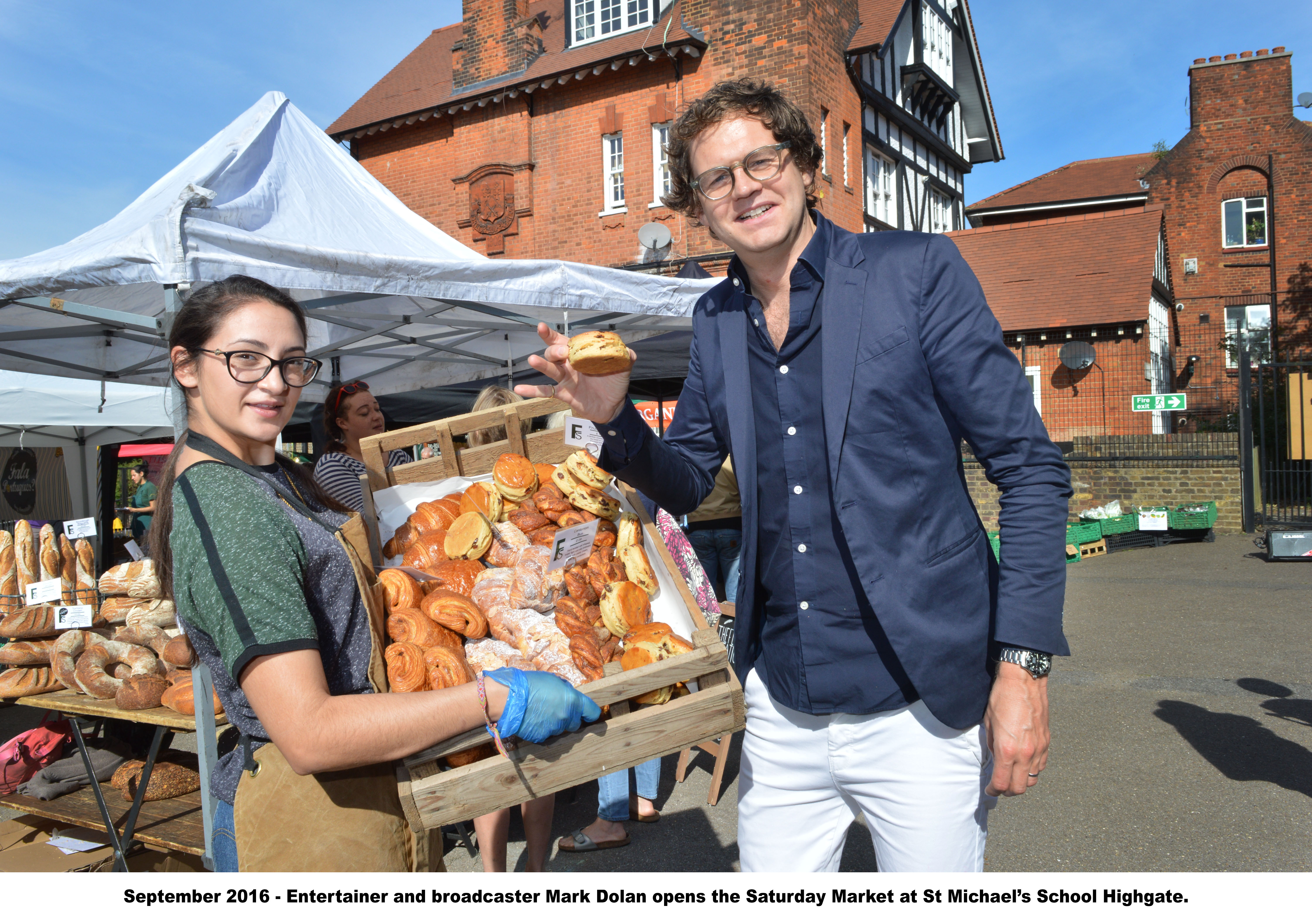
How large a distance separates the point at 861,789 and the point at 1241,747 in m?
4.49

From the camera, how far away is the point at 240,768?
1.63 meters

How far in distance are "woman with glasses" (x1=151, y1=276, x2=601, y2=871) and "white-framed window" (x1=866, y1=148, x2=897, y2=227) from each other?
1918 cm

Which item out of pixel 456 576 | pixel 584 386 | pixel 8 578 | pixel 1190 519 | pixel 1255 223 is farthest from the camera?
pixel 1255 223

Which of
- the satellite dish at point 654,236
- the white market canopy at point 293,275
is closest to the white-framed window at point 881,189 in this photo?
the satellite dish at point 654,236

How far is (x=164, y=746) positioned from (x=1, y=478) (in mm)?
6740

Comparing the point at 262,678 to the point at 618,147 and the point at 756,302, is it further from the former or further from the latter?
the point at 618,147

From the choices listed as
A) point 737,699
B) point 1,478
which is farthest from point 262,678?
point 1,478

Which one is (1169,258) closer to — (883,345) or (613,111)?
(613,111)

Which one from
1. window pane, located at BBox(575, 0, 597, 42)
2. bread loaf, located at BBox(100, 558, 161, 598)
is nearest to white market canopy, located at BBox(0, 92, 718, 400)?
bread loaf, located at BBox(100, 558, 161, 598)

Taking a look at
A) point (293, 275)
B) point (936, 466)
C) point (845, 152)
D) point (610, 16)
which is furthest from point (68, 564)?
point (610, 16)

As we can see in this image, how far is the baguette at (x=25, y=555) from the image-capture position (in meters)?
4.62

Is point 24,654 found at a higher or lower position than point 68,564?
lower

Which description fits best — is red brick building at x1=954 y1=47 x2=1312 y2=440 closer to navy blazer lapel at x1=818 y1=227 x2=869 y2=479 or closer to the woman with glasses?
navy blazer lapel at x1=818 y1=227 x2=869 y2=479

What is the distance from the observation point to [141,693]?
3436 millimetres
